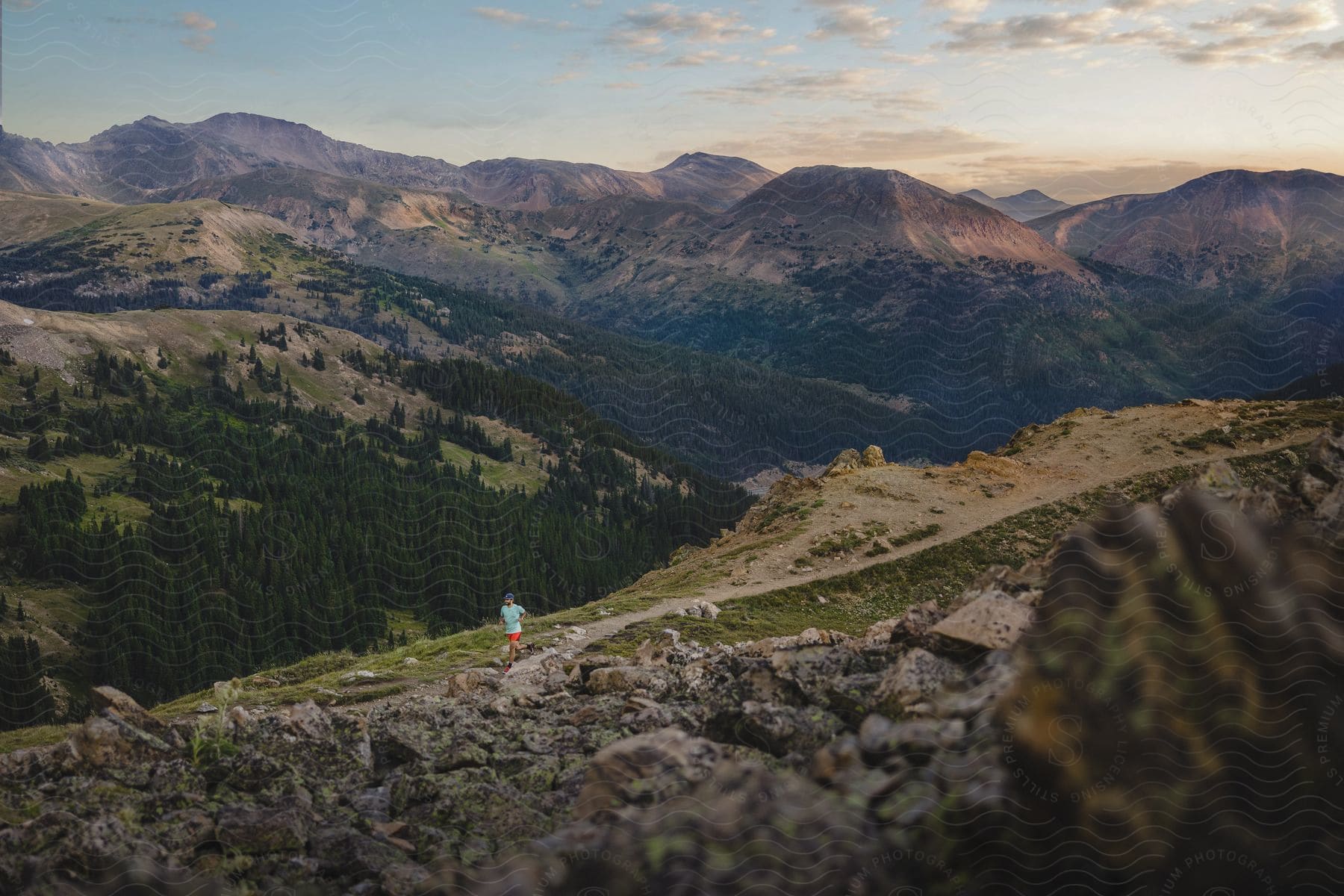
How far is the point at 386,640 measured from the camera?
138 m

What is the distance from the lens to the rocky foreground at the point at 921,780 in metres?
11.2

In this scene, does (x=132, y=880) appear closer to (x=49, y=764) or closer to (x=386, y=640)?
(x=49, y=764)

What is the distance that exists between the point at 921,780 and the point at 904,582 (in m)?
33.1

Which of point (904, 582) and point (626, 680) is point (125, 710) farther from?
point (904, 582)

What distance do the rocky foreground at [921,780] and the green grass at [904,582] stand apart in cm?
1675

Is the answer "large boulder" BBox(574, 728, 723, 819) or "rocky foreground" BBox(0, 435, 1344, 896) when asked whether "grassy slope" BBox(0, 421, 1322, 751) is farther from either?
"large boulder" BBox(574, 728, 723, 819)

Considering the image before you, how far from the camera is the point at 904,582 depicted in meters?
43.7

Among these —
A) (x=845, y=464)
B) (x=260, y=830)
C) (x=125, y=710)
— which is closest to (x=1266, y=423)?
(x=845, y=464)

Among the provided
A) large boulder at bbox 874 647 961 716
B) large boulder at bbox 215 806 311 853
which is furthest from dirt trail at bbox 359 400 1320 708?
large boulder at bbox 215 806 311 853

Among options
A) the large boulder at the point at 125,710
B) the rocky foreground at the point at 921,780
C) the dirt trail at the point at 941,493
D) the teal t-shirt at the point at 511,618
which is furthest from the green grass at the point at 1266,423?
the large boulder at the point at 125,710

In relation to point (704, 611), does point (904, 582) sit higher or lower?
lower

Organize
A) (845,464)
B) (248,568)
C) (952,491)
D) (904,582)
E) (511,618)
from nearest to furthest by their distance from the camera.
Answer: (511,618), (904,582), (952,491), (845,464), (248,568)

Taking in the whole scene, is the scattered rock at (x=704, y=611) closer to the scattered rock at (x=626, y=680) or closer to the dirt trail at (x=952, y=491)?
the dirt trail at (x=952, y=491)

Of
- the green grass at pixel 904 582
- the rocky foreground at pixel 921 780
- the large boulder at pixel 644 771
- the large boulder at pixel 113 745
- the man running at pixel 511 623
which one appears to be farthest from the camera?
the green grass at pixel 904 582
